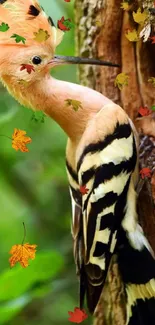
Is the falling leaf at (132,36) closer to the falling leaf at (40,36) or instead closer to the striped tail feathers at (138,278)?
the falling leaf at (40,36)

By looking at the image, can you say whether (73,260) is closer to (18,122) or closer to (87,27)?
(18,122)

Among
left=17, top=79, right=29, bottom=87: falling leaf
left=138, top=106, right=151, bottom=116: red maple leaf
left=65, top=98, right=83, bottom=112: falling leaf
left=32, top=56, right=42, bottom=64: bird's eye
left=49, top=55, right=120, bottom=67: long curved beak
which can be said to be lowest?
left=138, top=106, right=151, bottom=116: red maple leaf

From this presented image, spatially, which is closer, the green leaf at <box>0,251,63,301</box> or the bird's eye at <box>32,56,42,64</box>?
the bird's eye at <box>32,56,42,64</box>

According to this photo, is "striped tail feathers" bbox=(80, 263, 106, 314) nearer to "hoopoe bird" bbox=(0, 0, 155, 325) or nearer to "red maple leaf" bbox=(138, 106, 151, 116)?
"hoopoe bird" bbox=(0, 0, 155, 325)

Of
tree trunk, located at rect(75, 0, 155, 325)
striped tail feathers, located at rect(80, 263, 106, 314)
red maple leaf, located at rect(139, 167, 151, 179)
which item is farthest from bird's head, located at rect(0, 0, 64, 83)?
striped tail feathers, located at rect(80, 263, 106, 314)

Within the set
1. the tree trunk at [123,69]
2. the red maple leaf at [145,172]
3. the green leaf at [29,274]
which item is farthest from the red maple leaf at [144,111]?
the green leaf at [29,274]
